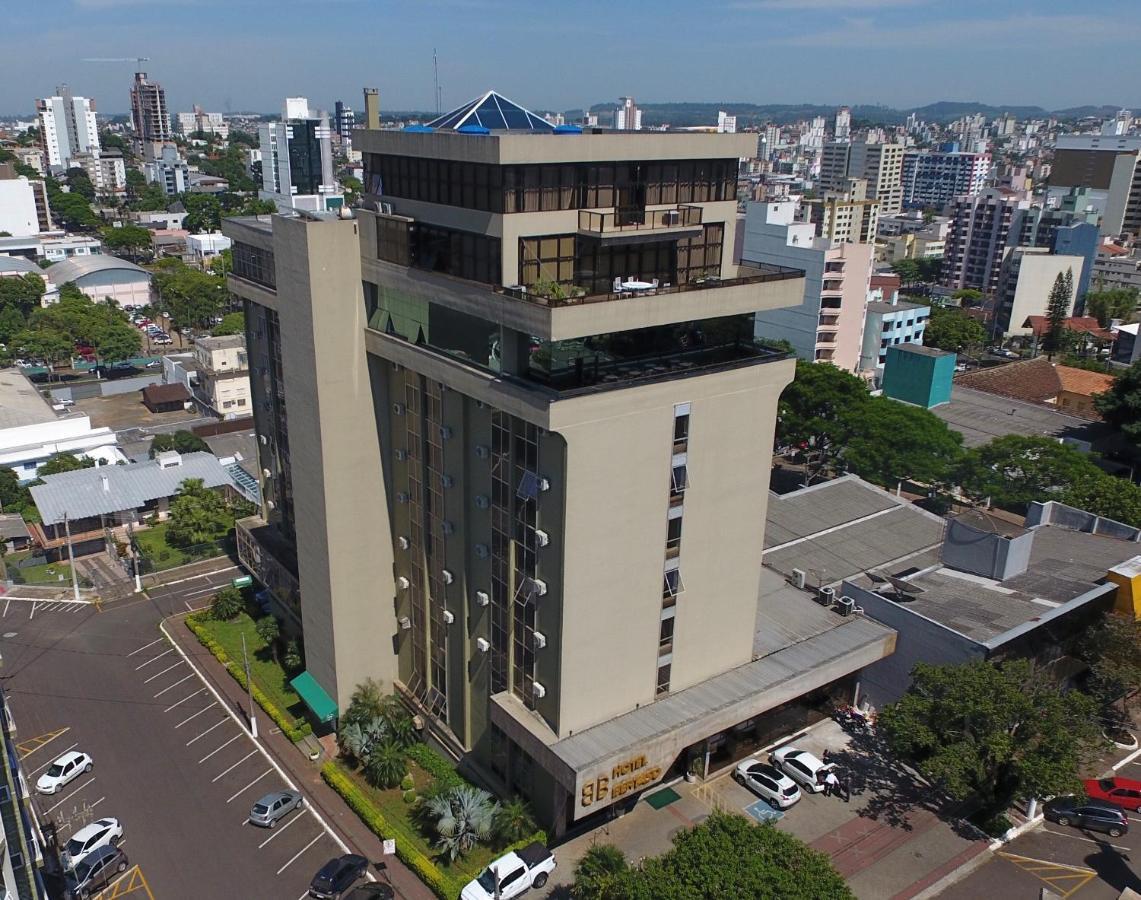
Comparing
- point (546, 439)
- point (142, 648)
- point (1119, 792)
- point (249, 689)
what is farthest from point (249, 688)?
point (1119, 792)

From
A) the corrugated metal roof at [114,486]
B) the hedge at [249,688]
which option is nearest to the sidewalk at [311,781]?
the hedge at [249,688]

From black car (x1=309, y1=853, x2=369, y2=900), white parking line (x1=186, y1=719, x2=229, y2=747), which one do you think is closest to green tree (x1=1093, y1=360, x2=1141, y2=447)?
black car (x1=309, y1=853, x2=369, y2=900)

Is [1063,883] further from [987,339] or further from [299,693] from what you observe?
[987,339]

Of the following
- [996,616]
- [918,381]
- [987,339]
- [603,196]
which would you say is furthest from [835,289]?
[603,196]

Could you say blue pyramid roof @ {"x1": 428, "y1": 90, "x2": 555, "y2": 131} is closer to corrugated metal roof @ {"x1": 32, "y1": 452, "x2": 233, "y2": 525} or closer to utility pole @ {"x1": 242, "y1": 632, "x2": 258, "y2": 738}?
utility pole @ {"x1": 242, "y1": 632, "x2": 258, "y2": 738}

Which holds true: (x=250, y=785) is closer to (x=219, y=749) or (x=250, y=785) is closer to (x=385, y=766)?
(x=219, y=749)

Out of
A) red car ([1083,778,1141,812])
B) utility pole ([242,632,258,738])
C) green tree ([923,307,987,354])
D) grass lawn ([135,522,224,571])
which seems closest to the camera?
red car ([1083,778,1141,812])
